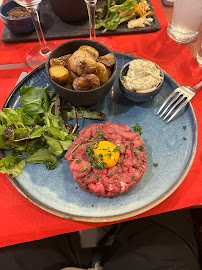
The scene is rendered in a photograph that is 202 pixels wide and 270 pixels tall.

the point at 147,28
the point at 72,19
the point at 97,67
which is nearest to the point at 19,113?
the point at 97,67

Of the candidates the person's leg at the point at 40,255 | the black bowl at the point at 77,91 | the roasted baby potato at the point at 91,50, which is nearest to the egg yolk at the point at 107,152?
the black bowl at the point at 77,91

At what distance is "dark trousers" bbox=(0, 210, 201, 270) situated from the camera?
2.06 meters

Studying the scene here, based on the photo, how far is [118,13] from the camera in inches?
118

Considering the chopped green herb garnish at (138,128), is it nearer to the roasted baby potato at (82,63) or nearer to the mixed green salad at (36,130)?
the mixed green salad at (36,130)

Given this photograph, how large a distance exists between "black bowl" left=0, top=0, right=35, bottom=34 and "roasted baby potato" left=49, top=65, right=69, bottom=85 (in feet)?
4.39

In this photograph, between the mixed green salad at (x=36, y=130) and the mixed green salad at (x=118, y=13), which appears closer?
the mixed green salad at (x=36, y=130)

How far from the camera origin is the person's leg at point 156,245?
2.07m

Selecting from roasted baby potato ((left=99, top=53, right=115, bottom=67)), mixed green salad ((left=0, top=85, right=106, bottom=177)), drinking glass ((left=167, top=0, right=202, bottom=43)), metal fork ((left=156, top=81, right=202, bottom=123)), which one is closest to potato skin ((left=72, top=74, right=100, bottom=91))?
roasted baby potato ((left=99, top=53, right=115, bottom=67))

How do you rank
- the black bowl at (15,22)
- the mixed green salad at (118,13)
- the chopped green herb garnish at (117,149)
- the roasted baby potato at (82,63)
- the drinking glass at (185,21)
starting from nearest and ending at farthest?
the chopped green herb garnish at (117,149) → the roasted baby potato at (82,63) → the drinking glass at (185,21) → the black bowl at (15,22) → the mixed green salad at (118,13)

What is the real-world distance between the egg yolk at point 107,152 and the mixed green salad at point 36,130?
0.95ft

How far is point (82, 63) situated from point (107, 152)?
741 mm

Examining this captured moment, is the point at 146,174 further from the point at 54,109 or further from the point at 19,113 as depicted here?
the point at 19,113

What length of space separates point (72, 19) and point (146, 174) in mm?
2320

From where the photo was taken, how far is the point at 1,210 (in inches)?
68.7
